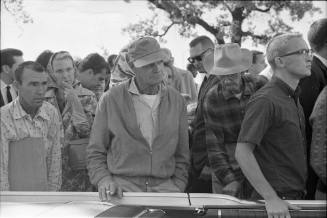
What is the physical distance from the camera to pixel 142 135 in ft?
11.1

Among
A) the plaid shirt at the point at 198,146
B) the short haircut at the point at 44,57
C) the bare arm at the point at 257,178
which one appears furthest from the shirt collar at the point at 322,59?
the short haircut at the point at 44,57

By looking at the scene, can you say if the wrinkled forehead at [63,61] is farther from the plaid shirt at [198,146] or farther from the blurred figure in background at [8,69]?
the plaid shirt at [198,146]

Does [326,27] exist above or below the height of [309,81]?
above

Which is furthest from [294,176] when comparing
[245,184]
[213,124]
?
[213,124]

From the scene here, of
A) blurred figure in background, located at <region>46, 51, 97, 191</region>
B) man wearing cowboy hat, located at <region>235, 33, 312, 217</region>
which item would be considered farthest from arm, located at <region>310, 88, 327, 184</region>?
blurred figure in background, located at <region>46, 51, 97, 191</region>

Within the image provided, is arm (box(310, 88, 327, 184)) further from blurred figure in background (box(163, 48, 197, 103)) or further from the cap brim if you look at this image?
blurred figure in background (box(163, 48, 197, 103))

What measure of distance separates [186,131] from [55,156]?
829 mm

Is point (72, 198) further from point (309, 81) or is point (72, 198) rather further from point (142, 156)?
point (309, 81)

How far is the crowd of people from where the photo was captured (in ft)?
9.71

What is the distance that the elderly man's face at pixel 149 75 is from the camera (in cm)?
351

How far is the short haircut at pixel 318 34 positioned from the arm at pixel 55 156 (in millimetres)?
1604

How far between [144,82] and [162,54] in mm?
181

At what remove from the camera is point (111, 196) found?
9.45 feet

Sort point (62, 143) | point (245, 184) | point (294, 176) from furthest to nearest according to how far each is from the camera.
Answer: point (62, 143) → point (245, 184) → point (294, 176)
